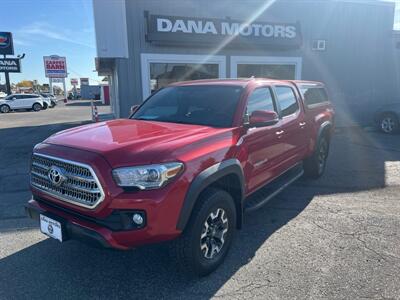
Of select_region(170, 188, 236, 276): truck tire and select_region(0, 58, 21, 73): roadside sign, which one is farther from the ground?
select_region(0, 58, 21, 73): roadside sign

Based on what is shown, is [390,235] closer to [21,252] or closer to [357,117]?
[21,252]

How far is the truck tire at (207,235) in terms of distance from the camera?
9.16 feet

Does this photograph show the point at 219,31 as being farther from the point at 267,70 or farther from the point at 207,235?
the point at 207,235

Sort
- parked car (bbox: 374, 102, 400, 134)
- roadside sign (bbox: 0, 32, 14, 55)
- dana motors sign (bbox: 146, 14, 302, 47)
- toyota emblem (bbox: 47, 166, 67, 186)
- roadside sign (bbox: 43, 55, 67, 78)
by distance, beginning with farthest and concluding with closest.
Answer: roadside sign (bbox: 43, 55, 67, 78), roadside sign (bbox: 0, 32, 14, 55), parked car (bbox: 374, 102, 400, 134), dana motors sign (bbox: 146, 14, 302, 47), toyota emblem (bbox: 47, 166, 67, 186)

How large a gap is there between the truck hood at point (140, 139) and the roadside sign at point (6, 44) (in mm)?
38987

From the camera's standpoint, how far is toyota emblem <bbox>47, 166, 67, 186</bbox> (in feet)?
8.97

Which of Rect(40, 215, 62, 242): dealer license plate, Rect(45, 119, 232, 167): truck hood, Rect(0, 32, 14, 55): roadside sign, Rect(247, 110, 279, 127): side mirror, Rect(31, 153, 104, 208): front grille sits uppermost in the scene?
Rect(0, 32, 14, 55): roadside sign

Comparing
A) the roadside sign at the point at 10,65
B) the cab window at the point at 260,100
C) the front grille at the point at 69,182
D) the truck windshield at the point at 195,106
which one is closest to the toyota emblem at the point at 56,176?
the front grille at the point at 69,182

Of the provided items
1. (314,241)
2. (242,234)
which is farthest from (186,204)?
(314,241)

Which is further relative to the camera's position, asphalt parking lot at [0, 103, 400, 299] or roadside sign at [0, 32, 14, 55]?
roadside sign at [0, 32, 14, 55]

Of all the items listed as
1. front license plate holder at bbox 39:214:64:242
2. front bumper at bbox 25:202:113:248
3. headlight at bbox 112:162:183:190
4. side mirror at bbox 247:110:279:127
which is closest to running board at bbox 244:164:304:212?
side mirror at bbox 247:110:279:127

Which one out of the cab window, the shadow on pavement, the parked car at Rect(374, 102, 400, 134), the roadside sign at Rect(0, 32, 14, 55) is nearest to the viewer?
the shadow on pavement

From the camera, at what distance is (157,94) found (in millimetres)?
4586

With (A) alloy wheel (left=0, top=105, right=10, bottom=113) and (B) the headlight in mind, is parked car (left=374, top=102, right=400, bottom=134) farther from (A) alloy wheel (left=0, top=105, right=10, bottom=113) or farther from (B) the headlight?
(A) alloy wheel (left=0, top=105, right=10, bottom=113)
